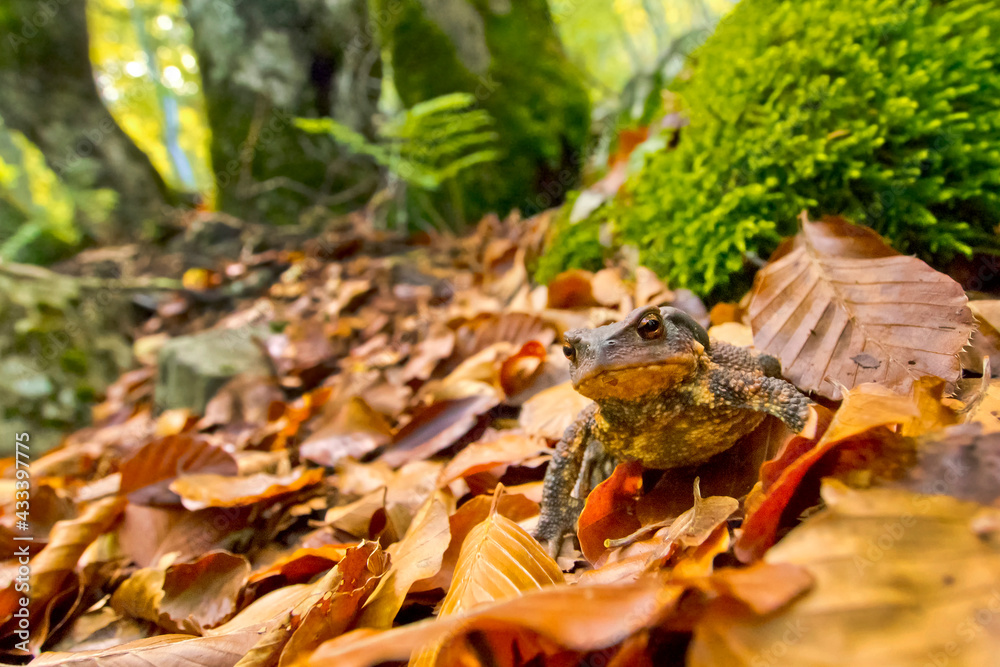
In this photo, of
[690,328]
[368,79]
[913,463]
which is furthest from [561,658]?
[368,79]

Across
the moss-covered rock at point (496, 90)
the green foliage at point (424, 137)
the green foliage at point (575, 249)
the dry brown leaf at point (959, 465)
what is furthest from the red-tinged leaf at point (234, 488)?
the moss-covered rock at point (496, 90)

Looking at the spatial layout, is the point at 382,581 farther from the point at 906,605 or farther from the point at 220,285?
the point at 220,285

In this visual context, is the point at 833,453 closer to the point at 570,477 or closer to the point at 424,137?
Answer: the point at 570,477

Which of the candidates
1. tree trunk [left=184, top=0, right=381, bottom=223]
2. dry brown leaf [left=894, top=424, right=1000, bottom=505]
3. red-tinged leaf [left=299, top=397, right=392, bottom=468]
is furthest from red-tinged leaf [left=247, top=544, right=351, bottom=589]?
tree trunk [left=184, top=0, right=381, bottom=223]

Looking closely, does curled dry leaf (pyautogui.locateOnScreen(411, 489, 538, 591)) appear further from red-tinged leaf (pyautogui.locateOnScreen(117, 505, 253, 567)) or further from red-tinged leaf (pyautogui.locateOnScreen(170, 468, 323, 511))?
red-tinged leaf (pyautogui.locateOnScreen(117, 505, 253, 567))

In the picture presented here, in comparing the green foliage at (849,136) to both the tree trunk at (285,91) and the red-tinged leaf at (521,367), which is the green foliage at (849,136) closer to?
the red-tinged leaf at (521,367)

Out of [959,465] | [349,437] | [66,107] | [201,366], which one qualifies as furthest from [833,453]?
[66,107]
